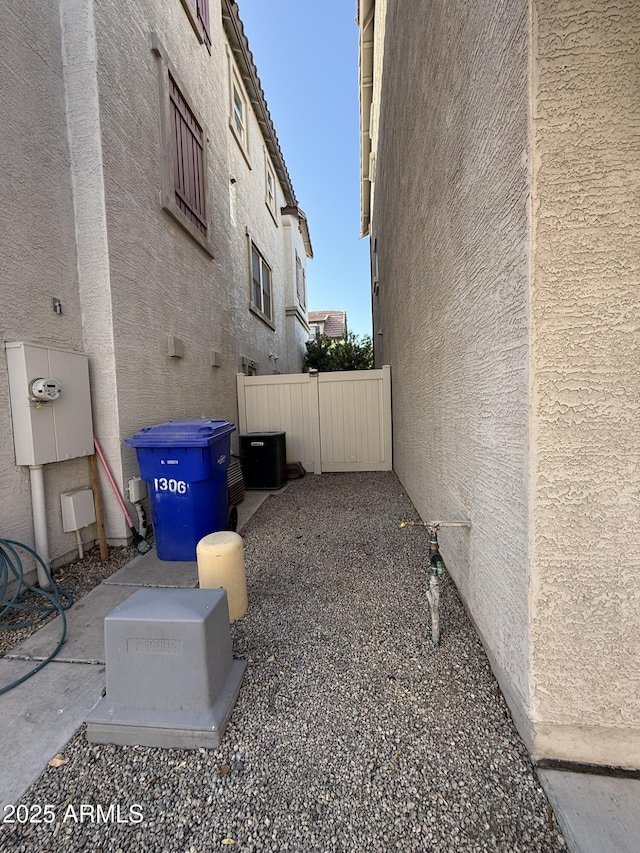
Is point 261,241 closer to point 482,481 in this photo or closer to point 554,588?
point 482,481

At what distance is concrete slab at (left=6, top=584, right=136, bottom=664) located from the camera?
2.01 meters

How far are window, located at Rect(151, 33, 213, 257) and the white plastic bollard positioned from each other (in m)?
4.06

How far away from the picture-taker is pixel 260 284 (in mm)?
9992

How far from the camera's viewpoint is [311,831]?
115 cm

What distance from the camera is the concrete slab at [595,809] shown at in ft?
3.51

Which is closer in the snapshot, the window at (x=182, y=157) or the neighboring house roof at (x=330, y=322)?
the window at (x=182, y=157)

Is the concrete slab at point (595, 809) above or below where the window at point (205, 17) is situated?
below

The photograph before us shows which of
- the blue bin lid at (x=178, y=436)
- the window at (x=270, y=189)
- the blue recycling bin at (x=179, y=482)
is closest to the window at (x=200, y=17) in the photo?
the window at (x=270, y=189)

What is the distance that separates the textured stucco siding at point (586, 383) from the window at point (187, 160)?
15.7 ft

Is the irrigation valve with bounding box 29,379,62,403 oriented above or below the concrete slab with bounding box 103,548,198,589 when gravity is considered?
above

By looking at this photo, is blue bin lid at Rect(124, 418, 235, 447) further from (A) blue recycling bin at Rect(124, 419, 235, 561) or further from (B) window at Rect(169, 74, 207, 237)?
(B) window at Rect(169, 74, 207, 237)

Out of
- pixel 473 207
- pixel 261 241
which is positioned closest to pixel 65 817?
pixel 473 207

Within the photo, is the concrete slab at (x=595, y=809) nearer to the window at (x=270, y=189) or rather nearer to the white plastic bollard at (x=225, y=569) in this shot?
Answer: the white plastic bollard at (x=225, y=569)

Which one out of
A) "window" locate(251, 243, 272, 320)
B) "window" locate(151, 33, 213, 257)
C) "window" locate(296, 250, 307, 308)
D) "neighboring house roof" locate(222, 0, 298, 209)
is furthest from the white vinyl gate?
"window" locate(296, 250, 307, 308)
